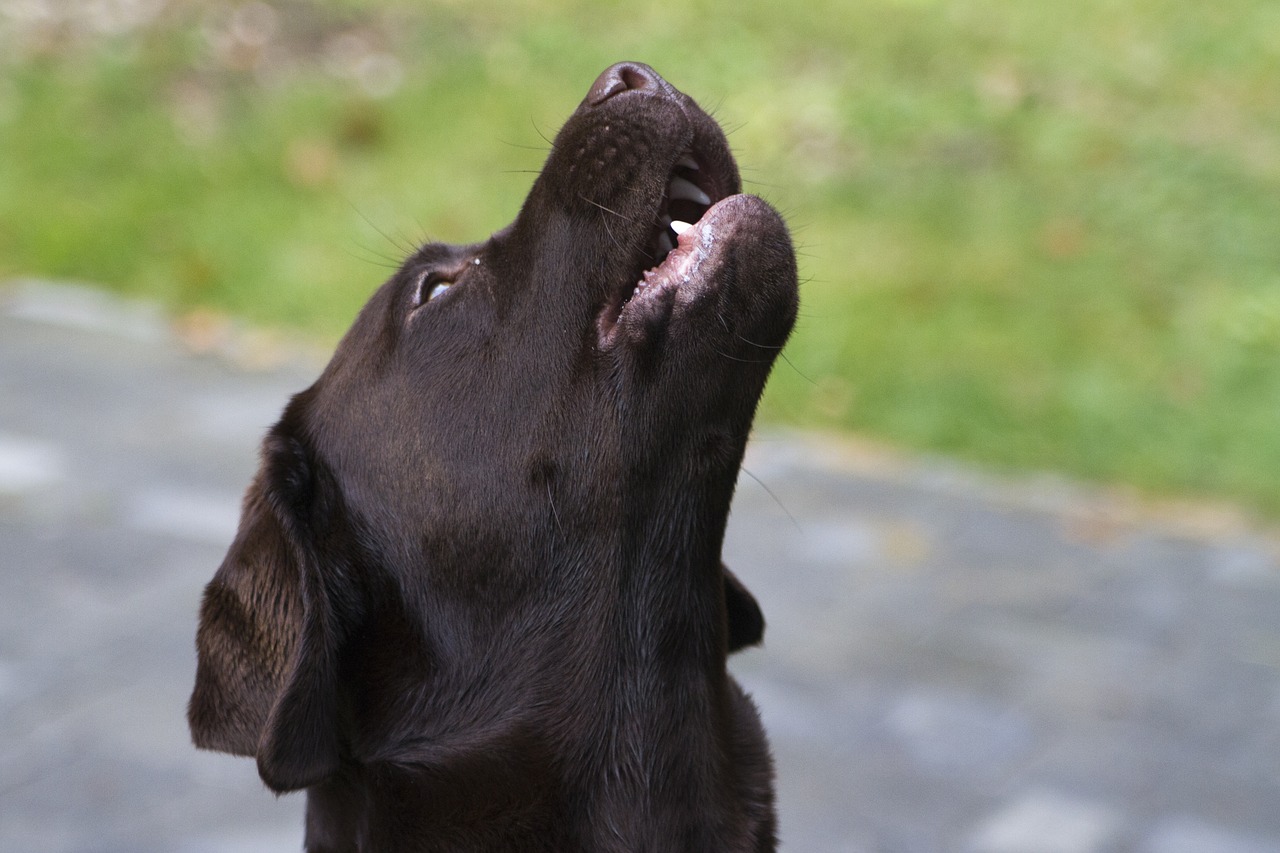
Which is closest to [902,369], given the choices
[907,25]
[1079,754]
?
[1079,754]

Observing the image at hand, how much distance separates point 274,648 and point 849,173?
6004mm

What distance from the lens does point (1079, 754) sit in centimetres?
457

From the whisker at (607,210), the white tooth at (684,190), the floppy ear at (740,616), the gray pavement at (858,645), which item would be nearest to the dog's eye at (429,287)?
the whisker at (607,210)

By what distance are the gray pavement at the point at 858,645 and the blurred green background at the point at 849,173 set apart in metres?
0.60

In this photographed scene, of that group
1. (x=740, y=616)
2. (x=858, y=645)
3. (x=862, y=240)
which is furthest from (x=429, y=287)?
(x=862, y=240)

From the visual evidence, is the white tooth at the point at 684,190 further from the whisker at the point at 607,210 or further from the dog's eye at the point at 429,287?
the dog's eye at the point at 429,287

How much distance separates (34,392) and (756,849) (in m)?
4.91

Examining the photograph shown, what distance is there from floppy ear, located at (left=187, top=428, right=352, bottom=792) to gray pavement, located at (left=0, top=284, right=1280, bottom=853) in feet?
5.25

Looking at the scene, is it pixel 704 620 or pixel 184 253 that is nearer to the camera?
pixel 704 620

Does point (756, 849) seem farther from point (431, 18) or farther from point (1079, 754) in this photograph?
point (431, 18)

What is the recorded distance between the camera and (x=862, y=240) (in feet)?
24.9

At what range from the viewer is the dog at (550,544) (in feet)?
8.65

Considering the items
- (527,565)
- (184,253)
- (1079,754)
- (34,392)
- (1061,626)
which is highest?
(184,253)

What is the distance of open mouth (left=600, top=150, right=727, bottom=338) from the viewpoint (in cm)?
264
